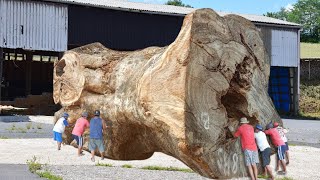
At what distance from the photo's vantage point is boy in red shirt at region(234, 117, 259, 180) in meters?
5.75

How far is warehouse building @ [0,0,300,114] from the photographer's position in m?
29.3

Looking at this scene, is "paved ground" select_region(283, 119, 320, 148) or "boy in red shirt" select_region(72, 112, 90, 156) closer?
"boy in red shirt" select_region(72, 112, 90, 156)

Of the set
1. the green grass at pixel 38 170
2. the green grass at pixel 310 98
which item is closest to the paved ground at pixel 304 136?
the green grass at pixel 38 170

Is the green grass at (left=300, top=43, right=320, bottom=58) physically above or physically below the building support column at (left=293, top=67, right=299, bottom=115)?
above

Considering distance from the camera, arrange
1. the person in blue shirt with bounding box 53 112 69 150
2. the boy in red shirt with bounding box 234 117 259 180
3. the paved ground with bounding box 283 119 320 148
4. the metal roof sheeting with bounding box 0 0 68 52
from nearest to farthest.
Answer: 1. the boy in red shirt with bounding box 234 117 259 180
2. the person in blue shirt with bounding box 53 112 69 150
3. the paved ground with bounding box 283 119 320 148
4. the metal roof sheeting with bounding box 0 0 68 52

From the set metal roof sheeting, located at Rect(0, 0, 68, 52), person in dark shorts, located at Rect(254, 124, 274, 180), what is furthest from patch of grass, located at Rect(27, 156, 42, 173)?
metal roof sheeting, located at Rect(0, 0, 68, 52)

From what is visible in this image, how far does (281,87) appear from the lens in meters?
40.4

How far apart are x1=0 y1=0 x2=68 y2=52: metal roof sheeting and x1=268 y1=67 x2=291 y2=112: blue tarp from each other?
712 inches

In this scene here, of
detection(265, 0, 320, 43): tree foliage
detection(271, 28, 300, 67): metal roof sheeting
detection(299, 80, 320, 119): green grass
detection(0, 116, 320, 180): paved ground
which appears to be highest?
detection(265, 0, 320, 43): tree foliage

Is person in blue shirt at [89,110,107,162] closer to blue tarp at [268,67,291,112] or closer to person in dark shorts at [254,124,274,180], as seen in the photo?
person in dark shorts at [254,124,274,180]

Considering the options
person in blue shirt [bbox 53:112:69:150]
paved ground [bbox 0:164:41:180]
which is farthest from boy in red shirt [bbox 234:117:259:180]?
paved ground [bbox 0:164:41:180]

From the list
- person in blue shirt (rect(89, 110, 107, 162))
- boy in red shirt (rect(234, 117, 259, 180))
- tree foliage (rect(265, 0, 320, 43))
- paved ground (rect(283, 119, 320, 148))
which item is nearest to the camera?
boy in red shirt (rect(234, 117, 259, 180))

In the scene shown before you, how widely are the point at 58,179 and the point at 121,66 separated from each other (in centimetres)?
455

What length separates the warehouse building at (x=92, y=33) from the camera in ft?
96.2
